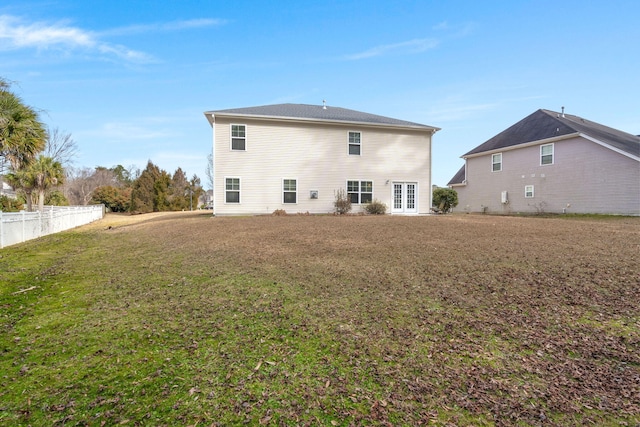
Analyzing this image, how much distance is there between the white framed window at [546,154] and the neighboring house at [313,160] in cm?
735

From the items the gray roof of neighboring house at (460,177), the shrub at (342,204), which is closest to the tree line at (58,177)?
the shrub at (342,204)

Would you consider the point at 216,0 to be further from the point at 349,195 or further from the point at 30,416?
the point at 30,416

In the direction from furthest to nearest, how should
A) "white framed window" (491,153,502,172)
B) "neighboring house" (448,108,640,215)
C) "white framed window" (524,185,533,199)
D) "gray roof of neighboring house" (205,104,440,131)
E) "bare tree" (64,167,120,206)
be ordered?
"bare tree" (64,167,120,206)
"white framed window" (491,153,502,172)
"white framed window" (524,185,533,199)
"gray roof of neighboring house" (205,104,440,131)
"neighboring house" (448,108,640,215)

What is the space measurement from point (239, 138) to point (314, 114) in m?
4.79

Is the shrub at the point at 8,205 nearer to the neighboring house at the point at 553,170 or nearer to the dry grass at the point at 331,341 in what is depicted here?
the dry grass at the point at 331,341

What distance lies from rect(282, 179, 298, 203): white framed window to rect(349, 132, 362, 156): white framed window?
3.95 m

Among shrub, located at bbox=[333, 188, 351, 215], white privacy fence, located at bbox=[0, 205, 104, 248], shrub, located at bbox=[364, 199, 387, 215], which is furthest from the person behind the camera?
shrub, located at bbox=[364, 199, 387, 215]

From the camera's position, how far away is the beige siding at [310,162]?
642 inches

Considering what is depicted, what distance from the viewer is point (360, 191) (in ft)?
58.4

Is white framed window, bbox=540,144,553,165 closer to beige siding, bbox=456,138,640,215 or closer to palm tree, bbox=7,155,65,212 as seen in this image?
beige siding, bbox=456,138,640,215

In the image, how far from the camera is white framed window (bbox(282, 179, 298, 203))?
55.7 feet

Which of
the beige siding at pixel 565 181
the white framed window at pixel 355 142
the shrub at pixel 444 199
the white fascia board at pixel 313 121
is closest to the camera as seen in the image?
the beige siding at pixel 565 181

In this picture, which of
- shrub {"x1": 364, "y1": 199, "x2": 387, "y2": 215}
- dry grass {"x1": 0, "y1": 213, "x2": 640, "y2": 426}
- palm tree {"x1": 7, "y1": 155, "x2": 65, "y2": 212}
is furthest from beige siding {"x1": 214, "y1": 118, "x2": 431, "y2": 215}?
palm tree {"x1": 7, "y1": 155, "x2": 65, "y2": 212}

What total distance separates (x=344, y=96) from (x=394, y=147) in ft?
22.4
